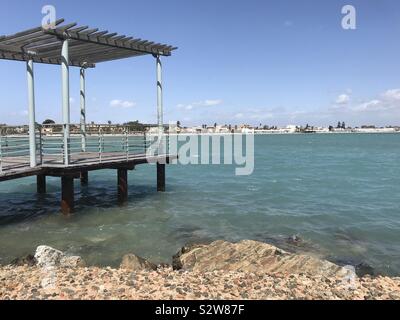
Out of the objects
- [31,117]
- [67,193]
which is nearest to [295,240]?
[67,193]

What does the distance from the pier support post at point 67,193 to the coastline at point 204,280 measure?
14.8 feet

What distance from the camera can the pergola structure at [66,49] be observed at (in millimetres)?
12461

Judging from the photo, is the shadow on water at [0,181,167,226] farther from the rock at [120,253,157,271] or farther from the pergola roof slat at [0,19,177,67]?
the rock at [120,253,157,271]

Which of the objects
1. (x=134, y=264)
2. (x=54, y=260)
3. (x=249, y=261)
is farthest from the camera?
(x=54, y=260)

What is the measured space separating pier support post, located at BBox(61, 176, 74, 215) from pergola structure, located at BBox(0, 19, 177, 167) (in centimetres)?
80

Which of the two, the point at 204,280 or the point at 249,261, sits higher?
the point at 204,280

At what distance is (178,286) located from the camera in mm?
6508

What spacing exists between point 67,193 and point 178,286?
26.6ft

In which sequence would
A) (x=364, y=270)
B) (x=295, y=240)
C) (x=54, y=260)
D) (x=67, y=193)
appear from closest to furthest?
(x=54, y=260), (x=364, y=270), (x=295, y=240), (x=67, y=193)

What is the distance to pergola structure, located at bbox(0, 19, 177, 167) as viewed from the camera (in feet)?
40.9

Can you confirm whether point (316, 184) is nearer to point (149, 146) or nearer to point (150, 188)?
point (150, 188)

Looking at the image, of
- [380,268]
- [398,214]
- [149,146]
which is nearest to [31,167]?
[149,146]

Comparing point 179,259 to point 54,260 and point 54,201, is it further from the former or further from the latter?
point 54,201
